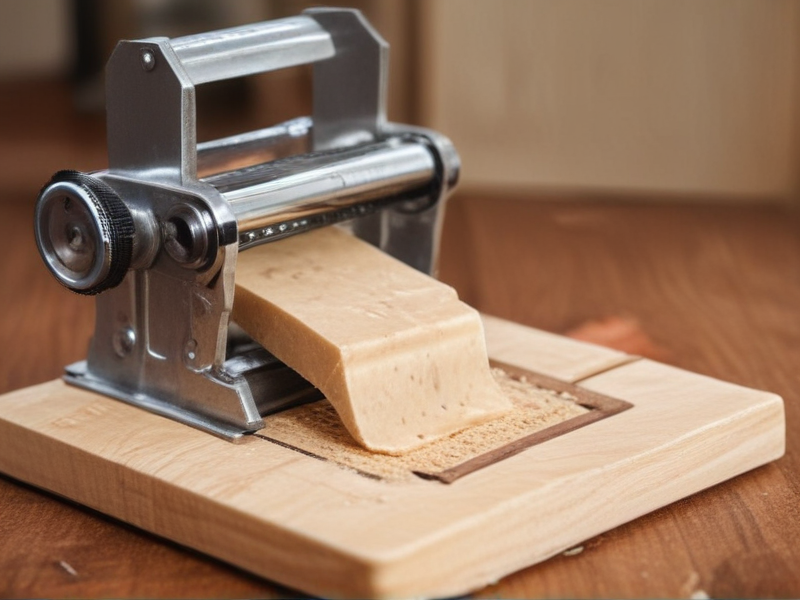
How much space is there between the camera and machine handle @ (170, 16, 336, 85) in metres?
0.85

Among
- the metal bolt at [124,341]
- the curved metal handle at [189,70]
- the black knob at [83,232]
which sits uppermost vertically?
the curved metal handle at [189,70]

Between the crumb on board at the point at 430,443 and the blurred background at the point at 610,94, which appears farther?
the blurred background at the point at 610,94

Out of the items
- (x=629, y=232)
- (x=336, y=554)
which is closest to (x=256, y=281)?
(x=336, y=554)

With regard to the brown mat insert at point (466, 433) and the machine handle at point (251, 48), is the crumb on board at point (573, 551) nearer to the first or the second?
the brown mat insert at point (466, 433)

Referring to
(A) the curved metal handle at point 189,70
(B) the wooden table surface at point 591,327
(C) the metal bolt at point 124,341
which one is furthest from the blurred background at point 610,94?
(C) the metal bolt at point 124,341

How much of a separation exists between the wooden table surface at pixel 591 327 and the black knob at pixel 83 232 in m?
0.15

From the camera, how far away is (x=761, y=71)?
5.34ft

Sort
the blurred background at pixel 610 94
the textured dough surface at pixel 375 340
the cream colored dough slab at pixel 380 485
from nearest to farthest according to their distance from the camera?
the cream colored dough slab at pixel 380 485 < the textured dough surface at pixel 375 340 < the blurred background at pixel 610 94

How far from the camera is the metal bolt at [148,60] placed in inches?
32.4

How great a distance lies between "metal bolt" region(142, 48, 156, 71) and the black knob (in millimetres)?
78

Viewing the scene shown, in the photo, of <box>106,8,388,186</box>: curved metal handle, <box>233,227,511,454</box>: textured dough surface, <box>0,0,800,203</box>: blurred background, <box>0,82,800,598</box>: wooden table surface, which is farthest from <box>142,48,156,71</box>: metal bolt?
<box>0,0,800,203</box>: blurred background

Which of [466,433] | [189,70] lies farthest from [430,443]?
[189,70]

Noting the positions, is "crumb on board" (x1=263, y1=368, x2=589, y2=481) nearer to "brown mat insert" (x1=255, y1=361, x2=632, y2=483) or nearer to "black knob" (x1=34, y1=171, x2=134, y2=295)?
"brown mat insert" (x1=255, y1=361, x2=632, y2=483)

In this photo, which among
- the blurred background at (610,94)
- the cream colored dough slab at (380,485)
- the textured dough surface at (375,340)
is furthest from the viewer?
the blurred background at (610,94)
